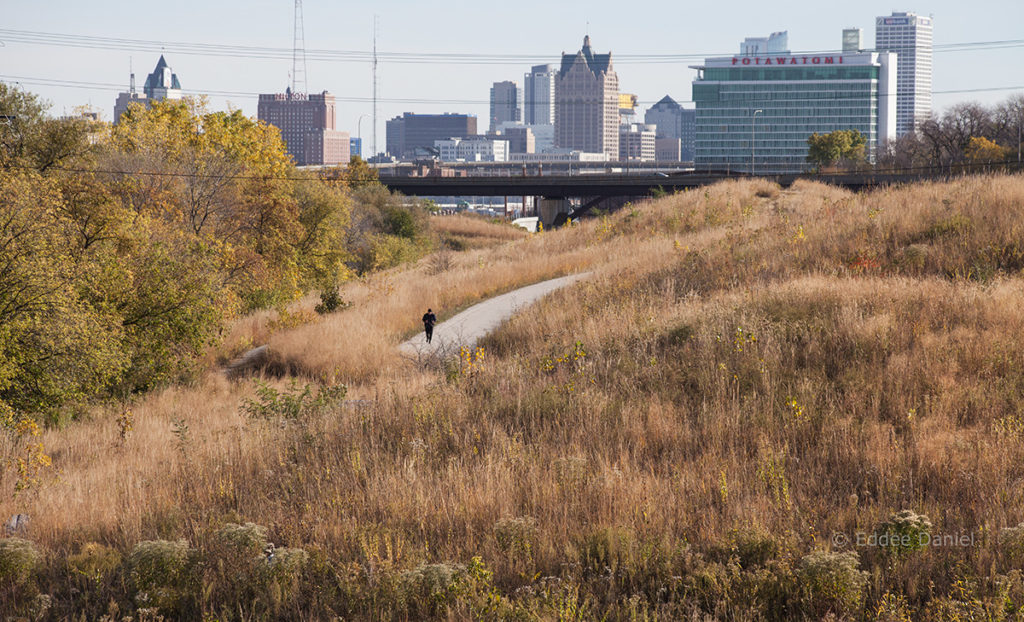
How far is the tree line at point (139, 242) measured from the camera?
52.6 ft

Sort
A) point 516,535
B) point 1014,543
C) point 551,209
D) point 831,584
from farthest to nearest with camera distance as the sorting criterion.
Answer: point 551,209
point 516,535
point 1014,543
point 831,584

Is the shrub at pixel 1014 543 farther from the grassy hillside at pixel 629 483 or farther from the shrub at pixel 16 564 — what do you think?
the shrub at pixel 16 564

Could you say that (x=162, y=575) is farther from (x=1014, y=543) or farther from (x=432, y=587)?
(x=1014, y=543)

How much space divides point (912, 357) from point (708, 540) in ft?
15.0

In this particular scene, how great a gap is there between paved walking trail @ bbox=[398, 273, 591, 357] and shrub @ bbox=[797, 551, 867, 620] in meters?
11.2

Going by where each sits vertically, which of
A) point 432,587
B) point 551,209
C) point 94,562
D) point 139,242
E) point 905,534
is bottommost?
point 94,562

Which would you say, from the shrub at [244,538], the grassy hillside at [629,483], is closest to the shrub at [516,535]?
the grassy hillside at [629,483]

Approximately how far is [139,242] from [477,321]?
917 centimetres

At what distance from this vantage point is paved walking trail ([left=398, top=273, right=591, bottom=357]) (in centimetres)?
1877

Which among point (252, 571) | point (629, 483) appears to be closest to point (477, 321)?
point (629, 483)

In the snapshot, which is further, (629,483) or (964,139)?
(964,139)

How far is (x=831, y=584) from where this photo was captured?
535cm

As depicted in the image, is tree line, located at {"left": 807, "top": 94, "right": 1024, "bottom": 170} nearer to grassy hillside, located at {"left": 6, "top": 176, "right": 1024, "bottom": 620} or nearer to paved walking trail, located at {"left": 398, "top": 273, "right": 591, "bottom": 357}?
paved walking trail, located at {"left": 398, "top": 273, "right": 591, "bottom": 357}

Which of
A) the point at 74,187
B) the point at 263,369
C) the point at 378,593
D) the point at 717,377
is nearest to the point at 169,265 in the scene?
the point at 263,369
